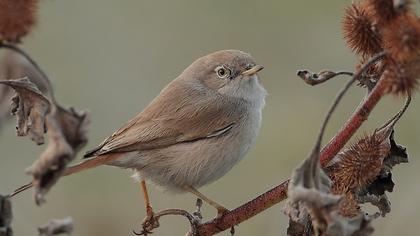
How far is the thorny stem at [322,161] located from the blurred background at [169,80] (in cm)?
96

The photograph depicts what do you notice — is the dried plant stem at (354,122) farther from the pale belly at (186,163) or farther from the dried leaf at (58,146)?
the pale belly at (186,163)

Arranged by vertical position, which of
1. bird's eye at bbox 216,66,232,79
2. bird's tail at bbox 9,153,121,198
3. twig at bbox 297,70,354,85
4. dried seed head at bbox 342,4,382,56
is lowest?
twig at bbox 297,70,354,85

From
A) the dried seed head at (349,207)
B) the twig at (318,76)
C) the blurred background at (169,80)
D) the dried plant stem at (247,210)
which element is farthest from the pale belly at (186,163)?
the twig at (318,76)

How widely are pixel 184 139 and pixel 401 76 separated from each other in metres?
2.28

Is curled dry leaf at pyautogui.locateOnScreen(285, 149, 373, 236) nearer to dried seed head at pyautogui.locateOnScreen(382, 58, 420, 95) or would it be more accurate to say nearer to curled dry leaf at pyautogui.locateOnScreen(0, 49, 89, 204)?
dried seed head at pyautogui.locateOnScreen(382, 58, 420, 95)

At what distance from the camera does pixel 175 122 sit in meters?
4.67

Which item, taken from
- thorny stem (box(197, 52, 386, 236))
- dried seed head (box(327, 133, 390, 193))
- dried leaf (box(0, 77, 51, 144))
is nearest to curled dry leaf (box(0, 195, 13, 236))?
dried leaf (box(0, 77, 51, 144))

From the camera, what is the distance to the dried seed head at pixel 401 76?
8.18ft

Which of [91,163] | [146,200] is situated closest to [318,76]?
[91,163]

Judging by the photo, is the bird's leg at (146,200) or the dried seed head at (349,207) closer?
the dried seed head at (349,207)

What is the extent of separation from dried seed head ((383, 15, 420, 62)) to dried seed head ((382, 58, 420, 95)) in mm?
27

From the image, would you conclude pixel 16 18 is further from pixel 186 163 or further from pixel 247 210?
pixel 186 163

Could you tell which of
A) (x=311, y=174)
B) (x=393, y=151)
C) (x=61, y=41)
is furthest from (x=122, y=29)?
(x=311, y=174)

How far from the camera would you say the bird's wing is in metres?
4.52
